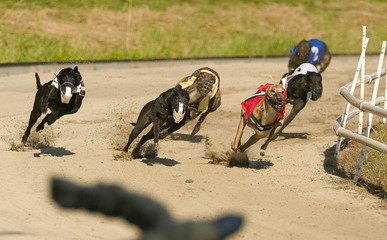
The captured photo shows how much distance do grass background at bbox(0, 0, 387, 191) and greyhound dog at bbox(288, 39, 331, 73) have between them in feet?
24.5

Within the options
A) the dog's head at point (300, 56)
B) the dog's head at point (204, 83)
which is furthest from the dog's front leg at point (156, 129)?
the dog's head at point (300, 56)

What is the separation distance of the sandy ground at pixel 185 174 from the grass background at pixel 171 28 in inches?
231

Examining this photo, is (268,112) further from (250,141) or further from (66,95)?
(66,95)

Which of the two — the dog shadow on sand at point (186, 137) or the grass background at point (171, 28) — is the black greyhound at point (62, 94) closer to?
the dog shadow on sand at point (186, 137)

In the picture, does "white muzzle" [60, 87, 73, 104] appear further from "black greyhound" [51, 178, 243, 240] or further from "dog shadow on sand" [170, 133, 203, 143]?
"black greyhound" [51, 178, 243, 240]

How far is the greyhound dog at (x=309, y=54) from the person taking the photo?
1145 centimetres

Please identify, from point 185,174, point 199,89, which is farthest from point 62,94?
point 199,89

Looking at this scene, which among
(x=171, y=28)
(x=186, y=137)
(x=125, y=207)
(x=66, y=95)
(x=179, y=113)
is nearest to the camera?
(x=125, y=207)

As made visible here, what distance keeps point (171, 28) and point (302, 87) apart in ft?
49.2

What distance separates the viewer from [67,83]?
6926mm

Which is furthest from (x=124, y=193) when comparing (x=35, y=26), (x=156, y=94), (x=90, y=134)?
(x=35, y=26)

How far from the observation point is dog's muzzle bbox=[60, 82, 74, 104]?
22.4ft

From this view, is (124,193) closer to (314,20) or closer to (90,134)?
(90,134)

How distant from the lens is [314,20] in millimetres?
29328
